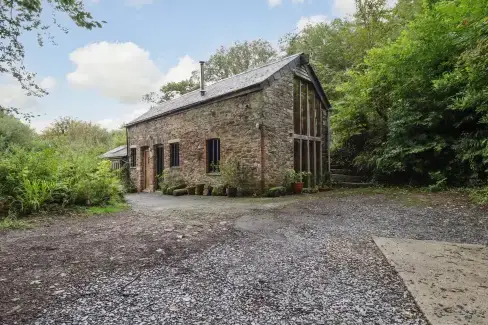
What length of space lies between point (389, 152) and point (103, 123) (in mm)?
32613

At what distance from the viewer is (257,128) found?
8852mm

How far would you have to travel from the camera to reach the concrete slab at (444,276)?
180 cm

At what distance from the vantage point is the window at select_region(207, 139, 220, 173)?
10406 mm

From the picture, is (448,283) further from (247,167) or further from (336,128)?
(336,128)

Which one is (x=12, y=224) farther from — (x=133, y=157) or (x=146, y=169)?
(x=133, y=157)

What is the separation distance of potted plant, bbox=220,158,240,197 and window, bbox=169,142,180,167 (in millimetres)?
3797

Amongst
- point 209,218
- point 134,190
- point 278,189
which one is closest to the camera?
point 209,218

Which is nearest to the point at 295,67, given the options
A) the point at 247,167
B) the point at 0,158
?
the point at 247,167

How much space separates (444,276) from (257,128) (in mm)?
6958

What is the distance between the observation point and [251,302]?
6.78ft

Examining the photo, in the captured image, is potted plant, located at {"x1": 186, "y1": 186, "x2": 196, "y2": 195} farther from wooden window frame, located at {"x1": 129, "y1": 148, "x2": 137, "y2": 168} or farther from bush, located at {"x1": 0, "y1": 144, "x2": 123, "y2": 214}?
wooden window frame, located at {"x1": 129, "y1": 148, "x2": 137, "y2": 168}

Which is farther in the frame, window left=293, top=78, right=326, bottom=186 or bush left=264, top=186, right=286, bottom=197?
window left=293, top=78, right=326, bottom=186

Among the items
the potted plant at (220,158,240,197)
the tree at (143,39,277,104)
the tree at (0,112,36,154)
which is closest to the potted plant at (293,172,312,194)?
the potted plant at (220,158,240,197)

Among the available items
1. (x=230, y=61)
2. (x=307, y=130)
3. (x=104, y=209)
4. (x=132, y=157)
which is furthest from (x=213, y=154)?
(x=230, y=61)
